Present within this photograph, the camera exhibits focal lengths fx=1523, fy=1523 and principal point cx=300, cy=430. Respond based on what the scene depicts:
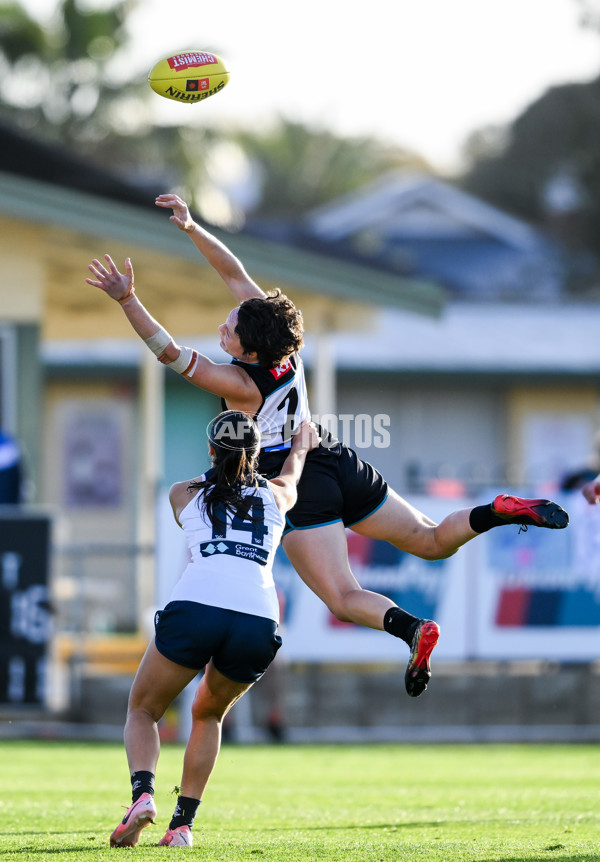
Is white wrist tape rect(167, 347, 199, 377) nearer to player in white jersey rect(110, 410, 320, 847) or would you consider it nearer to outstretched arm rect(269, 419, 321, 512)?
player in white jersey rect(110, 410, 320, 847)

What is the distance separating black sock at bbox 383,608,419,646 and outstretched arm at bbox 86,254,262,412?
1141mm

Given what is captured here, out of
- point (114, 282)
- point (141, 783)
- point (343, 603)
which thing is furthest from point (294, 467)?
point (141, 783)

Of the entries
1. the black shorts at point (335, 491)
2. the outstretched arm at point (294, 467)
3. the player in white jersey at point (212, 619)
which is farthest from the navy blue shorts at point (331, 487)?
the player in white jersey at point (212, 619)

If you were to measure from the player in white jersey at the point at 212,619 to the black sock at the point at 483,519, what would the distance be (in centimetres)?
121

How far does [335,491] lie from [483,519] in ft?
2.30

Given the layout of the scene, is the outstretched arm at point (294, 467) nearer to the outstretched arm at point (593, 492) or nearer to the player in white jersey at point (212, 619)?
the player in white jersey at point (212, 619)

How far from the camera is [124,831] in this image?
5867mm

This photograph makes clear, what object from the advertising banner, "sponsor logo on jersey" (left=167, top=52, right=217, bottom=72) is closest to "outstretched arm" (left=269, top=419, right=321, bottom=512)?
"sponsor logo on jersey" (left=167, top=52, right=217, bottom=72)

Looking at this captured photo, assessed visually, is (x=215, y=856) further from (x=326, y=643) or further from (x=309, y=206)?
(x=309, y=206)

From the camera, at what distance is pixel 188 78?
7.79m

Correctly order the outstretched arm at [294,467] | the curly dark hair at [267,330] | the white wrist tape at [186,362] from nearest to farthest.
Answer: the outstretched arm at [294,467], the white wrist tape at [186,362], the curly dark hair at [267,330]

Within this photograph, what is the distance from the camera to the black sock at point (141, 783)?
5922 mm

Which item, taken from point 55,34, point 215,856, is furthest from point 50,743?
point 55,34

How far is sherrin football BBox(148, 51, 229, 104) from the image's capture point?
7.77 metres
